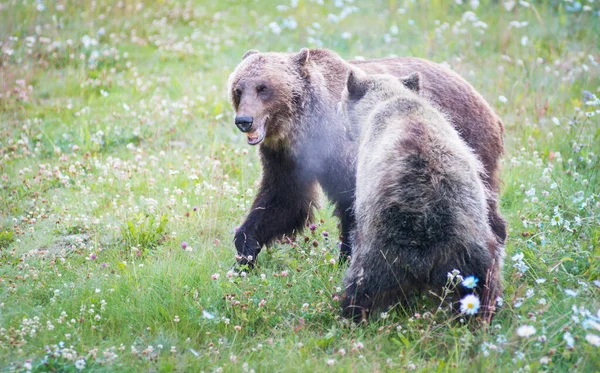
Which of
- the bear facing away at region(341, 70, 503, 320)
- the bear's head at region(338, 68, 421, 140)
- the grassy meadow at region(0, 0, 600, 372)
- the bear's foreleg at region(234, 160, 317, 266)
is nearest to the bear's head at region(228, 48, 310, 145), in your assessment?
the bear's foreleg at region(234, 160, 317, 266)

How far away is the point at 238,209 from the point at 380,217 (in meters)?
2.90

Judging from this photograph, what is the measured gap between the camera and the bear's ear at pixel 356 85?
17.1 ft

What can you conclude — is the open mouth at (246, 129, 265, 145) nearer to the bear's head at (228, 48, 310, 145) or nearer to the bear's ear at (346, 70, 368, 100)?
the bear's head at (228, 48, 310, 145)

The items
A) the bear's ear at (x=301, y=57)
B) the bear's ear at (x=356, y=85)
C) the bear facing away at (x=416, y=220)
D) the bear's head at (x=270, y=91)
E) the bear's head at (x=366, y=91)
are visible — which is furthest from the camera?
the bear's ear at (x=301, y=57)

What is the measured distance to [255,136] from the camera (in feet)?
18.7

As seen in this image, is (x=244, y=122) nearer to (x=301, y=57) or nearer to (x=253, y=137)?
(x=253, y=137)

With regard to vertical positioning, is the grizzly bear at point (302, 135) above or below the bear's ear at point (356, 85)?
below

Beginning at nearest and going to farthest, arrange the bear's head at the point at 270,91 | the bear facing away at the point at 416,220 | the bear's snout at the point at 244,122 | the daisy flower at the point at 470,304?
the daisy flower at the point at 470,304
the bear facing away at the point at 416,220
the bear's snout at the point at 244,122
the bear's head at the point at 270,91

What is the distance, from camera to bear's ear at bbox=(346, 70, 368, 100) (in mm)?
5212

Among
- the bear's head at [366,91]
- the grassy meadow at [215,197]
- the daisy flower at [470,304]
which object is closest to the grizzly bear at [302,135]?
the grassy meadow at [215,197]

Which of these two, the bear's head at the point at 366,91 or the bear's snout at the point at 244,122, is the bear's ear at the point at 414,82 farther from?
the bear's snout at the point at 244,122

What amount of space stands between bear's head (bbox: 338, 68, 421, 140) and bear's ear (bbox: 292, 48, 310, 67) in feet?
2.69

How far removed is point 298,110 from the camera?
6062mm

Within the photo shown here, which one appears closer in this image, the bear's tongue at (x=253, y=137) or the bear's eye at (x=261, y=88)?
the bear's tongue at (x=253, y=137)
